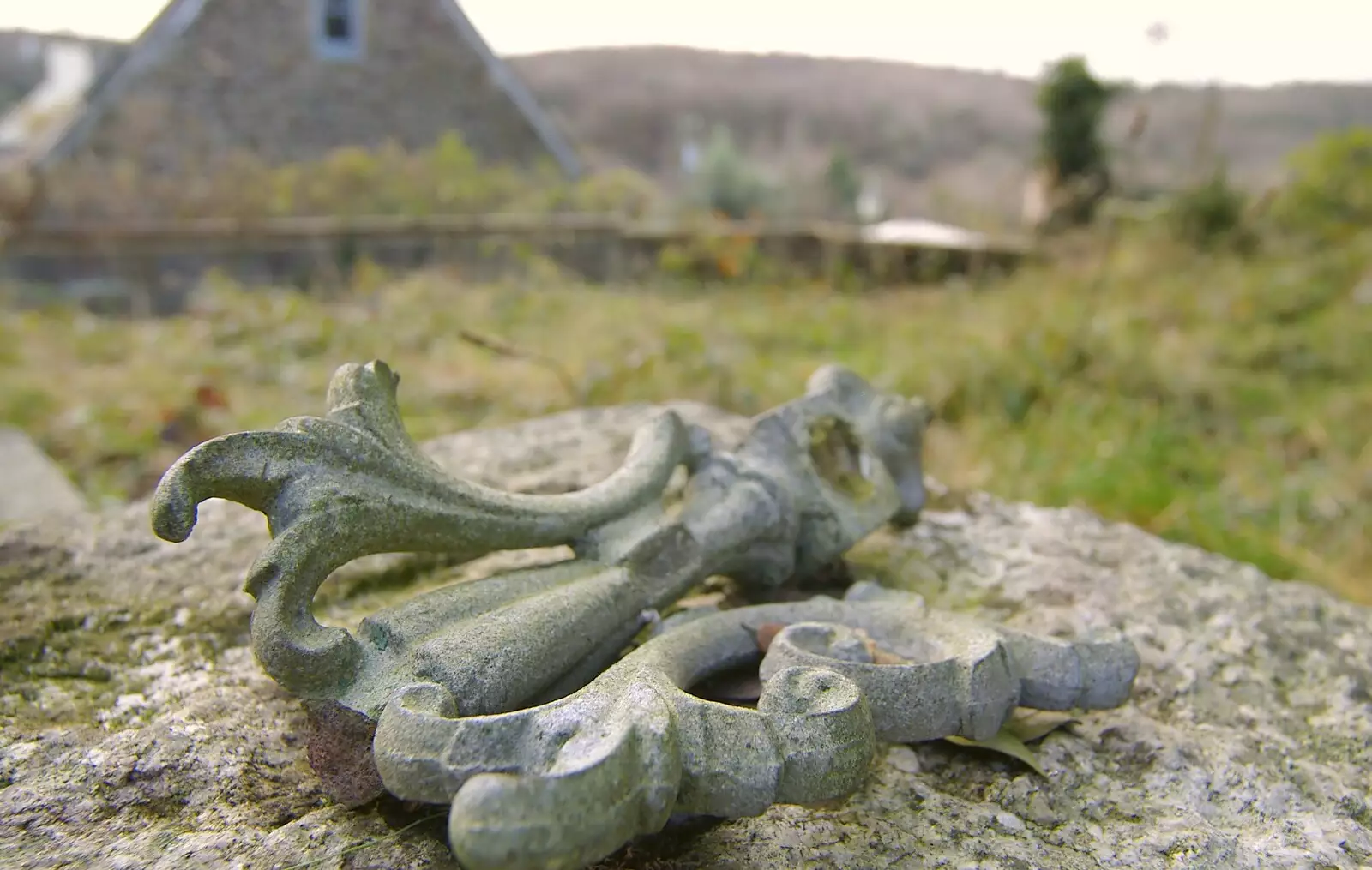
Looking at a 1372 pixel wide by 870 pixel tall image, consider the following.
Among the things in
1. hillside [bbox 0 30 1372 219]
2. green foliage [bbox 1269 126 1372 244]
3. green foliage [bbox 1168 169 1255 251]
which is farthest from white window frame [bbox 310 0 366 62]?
green foliage [bbox 1269 126 1372 244]

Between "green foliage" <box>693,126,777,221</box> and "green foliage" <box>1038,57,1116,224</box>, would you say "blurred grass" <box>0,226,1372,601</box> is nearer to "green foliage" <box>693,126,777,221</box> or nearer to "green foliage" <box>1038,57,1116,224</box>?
"green foliage" <box>1038,57,1116,224</box>

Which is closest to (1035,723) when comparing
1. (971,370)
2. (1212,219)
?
(971,370)

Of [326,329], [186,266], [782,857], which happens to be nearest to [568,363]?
[326,329]

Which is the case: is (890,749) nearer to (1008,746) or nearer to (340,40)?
(1008,746)

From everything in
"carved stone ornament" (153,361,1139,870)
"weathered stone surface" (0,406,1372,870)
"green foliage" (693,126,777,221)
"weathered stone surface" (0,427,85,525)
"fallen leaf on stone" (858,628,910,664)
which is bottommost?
"weathered stone surface" (0,427,85,525)

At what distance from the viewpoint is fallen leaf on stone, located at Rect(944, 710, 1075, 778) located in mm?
1119

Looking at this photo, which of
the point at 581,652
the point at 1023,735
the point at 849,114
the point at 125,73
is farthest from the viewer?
the point at 849,114

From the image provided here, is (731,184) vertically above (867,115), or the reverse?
Answer: (867,115)

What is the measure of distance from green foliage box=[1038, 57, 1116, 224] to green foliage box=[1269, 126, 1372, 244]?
9.00 ft

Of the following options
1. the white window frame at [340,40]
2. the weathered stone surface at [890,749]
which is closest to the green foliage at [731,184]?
the white window frame at [340,40]

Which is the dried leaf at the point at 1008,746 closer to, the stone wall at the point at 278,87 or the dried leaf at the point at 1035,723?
the dried leaf at the point at 1035,723

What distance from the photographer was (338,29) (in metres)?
7.54

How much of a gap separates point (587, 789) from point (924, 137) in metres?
21.9

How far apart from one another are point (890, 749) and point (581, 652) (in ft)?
1.32
